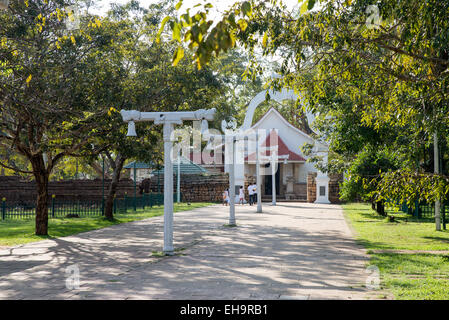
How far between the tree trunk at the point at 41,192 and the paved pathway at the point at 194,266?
4.25 ft

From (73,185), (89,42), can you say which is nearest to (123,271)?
(89,42)

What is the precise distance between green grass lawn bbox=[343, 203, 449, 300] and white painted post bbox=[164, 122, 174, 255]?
14.6 ft

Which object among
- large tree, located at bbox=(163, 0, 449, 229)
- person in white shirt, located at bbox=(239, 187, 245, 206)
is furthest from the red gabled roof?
large tree, located at bbox=(163, 0, 449, 229)

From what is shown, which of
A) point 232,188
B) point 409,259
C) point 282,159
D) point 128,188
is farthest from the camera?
point 282,159

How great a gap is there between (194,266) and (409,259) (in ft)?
14.7

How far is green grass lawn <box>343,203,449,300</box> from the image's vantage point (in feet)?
24.3

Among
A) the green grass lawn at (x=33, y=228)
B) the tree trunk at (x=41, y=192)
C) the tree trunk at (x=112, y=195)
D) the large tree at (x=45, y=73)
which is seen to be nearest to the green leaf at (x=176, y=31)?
the large tree at (x=45, y=73)

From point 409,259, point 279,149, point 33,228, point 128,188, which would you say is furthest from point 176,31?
point 279,149

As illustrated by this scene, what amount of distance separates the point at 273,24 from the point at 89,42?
20.9ft

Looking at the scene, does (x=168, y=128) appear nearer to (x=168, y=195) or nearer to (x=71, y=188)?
(x=168, y=195)

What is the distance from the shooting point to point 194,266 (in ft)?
32.3

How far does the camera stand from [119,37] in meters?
15.8

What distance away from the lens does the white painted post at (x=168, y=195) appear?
37.9 ft

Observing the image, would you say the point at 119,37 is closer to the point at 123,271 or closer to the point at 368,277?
the point at 123,271
